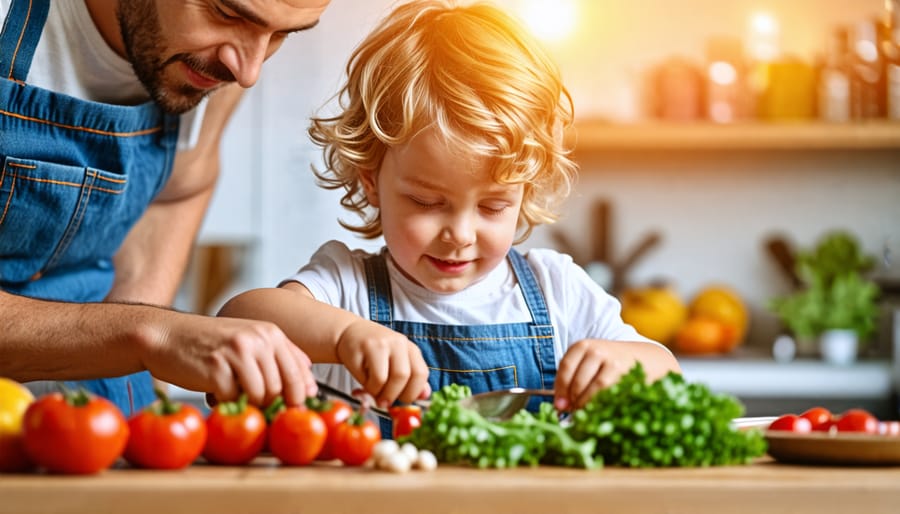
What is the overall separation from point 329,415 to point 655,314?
2312mm

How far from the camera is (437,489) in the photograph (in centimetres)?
76

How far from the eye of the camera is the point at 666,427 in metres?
0.84

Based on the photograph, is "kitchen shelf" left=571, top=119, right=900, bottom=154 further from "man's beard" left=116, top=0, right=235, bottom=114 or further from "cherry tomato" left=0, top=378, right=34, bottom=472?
"cherry tomato" left=0, top=378, right=34, bottom=472

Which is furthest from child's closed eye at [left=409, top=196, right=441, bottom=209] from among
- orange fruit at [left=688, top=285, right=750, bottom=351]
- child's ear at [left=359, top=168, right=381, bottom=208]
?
orange fruit at [left=688, top=285, right=750, bottom=351]

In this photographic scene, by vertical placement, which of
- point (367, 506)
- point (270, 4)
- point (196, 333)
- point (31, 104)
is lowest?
point (367, 506)

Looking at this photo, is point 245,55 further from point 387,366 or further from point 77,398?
point 77,398

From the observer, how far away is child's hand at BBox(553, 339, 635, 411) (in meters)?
1.05

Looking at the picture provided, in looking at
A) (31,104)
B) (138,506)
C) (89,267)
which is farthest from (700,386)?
(89,267)

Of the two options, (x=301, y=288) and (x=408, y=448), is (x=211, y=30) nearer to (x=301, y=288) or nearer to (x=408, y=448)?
(x=301, y=288)

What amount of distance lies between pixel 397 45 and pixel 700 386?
2.36 ft

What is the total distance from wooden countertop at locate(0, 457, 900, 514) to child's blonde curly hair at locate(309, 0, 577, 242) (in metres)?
0.57

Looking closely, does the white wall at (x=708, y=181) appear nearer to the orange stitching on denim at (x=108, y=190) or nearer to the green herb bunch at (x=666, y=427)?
the orange stitching on denim at (x=108, y=190)

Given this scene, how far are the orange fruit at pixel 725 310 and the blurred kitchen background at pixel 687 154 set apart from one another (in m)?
0.06

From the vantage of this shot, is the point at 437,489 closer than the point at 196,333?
Yes
